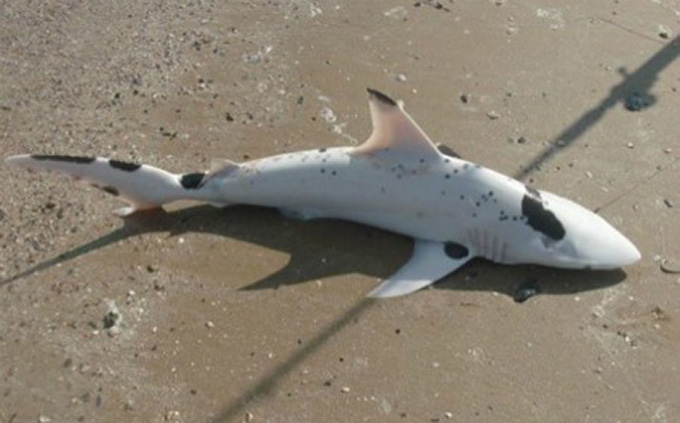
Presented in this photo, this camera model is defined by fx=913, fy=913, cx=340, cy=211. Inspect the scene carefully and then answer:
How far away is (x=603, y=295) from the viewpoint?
5223mm

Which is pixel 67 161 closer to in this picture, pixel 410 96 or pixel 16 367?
pixel 16 367

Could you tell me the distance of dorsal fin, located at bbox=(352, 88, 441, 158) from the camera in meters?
5.01

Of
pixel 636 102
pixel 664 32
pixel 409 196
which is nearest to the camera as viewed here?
pixel 409 196

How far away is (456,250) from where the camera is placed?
527 centimetres

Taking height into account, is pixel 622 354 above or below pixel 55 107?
below

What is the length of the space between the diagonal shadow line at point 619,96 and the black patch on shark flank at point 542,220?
0.90 metres

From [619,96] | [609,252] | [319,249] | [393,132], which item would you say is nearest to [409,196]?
[393,132]

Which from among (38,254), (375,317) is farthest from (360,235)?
(38,254)

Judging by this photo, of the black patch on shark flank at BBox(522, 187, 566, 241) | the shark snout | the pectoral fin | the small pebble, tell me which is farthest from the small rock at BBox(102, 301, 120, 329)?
the shark snout

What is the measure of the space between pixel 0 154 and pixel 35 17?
5.67 ft

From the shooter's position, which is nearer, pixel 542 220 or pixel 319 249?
pixel 542 220

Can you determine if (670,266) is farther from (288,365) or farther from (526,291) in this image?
(288,365)

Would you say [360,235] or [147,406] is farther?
[360,235]

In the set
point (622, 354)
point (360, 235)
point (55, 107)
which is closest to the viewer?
point (622, 354)
